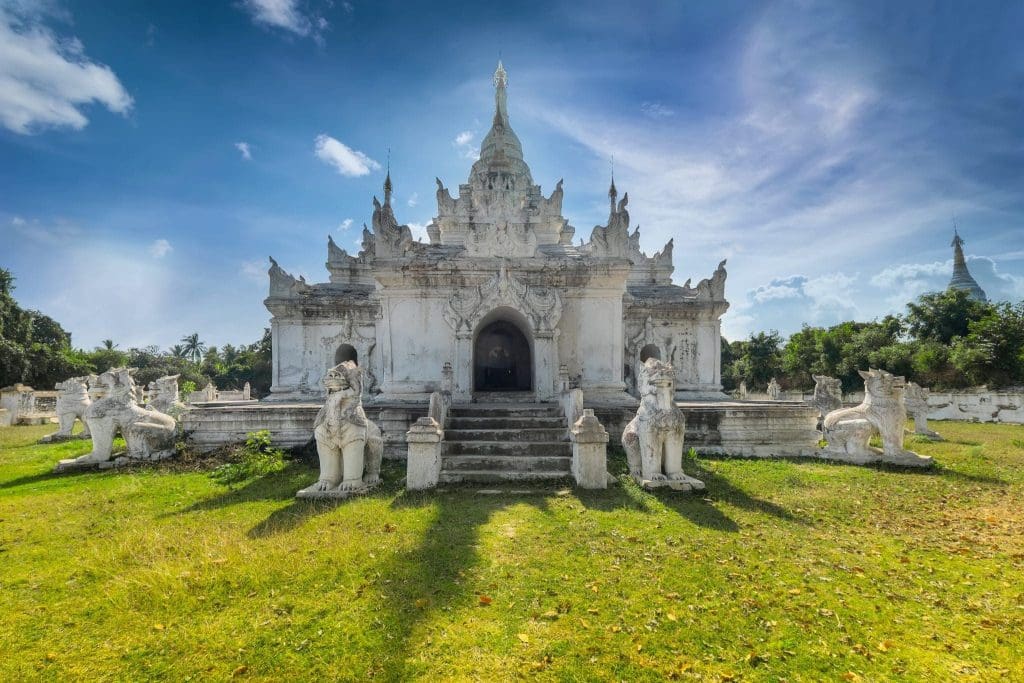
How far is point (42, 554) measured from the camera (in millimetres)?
5801

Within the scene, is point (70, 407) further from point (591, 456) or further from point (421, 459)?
point (591, 456)

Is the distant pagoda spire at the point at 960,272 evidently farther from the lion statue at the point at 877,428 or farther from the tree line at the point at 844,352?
the lion statue at the point at 877,428

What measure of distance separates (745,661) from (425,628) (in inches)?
103

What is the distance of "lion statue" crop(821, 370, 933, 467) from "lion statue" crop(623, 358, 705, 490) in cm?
497

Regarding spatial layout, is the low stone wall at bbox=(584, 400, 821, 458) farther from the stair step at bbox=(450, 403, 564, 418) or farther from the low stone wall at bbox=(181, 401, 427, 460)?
the low stone wall at bbox=(181, 401, 427, 460)

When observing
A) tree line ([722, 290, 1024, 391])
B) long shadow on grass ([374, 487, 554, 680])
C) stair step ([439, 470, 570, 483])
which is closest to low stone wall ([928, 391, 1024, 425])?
tree line ([722, 290, 1024, 391])

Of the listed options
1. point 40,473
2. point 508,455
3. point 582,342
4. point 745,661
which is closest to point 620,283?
point 582,342

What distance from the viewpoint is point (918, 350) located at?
35.0m

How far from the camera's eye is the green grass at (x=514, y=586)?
12.4 feet

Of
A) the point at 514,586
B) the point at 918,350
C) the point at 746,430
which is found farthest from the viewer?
the point at 918,350

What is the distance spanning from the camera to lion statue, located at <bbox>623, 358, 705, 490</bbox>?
344 inches

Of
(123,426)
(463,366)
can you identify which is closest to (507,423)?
(463,366)

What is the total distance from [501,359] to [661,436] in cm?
953

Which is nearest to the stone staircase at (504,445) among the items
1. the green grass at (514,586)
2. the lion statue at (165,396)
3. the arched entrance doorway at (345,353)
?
the green grass at (514,586)
